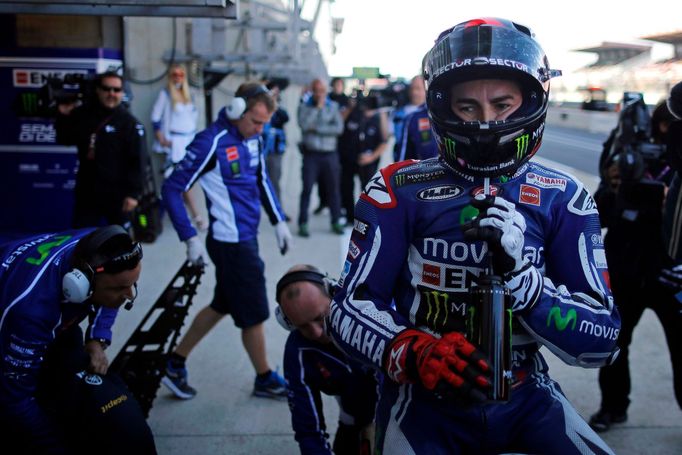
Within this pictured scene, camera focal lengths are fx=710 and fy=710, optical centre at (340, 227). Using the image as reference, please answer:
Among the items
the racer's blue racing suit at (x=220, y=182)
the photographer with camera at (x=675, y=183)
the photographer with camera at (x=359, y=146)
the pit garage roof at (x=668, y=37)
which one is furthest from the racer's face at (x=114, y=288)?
the pit garage roof at (x=668, y=37)

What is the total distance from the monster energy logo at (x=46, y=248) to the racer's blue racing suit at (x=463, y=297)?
1.34 metres

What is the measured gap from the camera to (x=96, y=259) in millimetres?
2695

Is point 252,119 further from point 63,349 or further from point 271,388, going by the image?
point 63,349

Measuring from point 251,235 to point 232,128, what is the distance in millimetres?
664

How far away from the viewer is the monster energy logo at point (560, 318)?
1.79 metres

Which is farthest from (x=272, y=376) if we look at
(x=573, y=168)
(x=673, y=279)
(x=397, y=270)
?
(x=573, y=168)

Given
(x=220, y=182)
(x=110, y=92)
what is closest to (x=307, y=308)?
(x=220, y=182)

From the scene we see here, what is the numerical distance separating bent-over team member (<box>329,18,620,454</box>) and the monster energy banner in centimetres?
571

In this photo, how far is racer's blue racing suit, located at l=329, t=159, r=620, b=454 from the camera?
71.9 inches

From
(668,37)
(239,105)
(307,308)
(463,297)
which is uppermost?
(668,37)

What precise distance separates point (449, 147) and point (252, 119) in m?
2.54

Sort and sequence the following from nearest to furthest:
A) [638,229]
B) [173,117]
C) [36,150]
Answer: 1. [638,229]
2. [36,150]
3. [173,117]

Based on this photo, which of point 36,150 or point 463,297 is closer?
point 463,297

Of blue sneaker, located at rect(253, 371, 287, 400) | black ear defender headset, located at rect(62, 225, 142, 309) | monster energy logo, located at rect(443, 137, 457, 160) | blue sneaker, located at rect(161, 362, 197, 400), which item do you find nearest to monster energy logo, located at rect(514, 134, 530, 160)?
monster energy logo, located at rect(443, 137, 457, 160)
